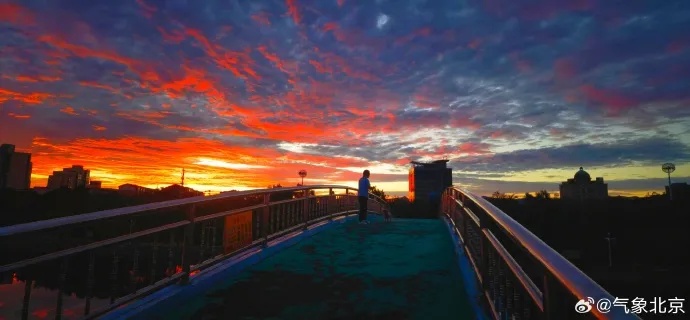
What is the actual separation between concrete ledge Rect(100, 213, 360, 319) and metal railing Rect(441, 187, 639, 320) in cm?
371

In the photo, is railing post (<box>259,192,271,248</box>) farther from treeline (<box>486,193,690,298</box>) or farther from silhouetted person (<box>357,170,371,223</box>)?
treeline (<box>486,193,690,298</box>)

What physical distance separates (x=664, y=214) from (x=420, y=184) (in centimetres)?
3956

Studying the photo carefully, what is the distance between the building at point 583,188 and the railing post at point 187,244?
9588cm

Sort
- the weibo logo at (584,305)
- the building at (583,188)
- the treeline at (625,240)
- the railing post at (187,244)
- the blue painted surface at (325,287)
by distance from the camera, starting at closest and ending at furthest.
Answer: the weibo logo at (584,305) → the blue painted surface at (325,287) → the railing post at (187,244) → the treeline at (625,240) → the building at (583,188)

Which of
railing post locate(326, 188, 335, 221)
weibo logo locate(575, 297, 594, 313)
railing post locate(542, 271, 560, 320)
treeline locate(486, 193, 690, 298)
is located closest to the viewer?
weibo logo locate(575, 297, 594, 313)

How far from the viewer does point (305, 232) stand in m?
10.5

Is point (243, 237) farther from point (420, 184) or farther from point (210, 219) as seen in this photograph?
point (420, 184)

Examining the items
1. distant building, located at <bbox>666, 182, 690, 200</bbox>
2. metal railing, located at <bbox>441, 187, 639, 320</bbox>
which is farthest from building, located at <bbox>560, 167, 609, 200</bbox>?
metal railing, located at <bbox>441, 187, 639, 320</bbox>

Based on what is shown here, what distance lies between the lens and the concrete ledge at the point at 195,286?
4.43 meters

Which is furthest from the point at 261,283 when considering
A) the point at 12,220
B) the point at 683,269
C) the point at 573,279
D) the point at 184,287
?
the point at 12,220

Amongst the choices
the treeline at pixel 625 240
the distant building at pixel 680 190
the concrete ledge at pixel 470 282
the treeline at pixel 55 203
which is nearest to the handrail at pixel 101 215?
the concrete ledge at pixel 470 282

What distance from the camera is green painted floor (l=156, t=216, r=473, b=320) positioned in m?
4.61

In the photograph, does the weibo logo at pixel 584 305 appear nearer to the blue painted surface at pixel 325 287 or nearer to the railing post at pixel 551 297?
the railing post at pixel 551 297

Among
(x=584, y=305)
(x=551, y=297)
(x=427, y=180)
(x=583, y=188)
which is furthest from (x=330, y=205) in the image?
(x=583, y=188)
